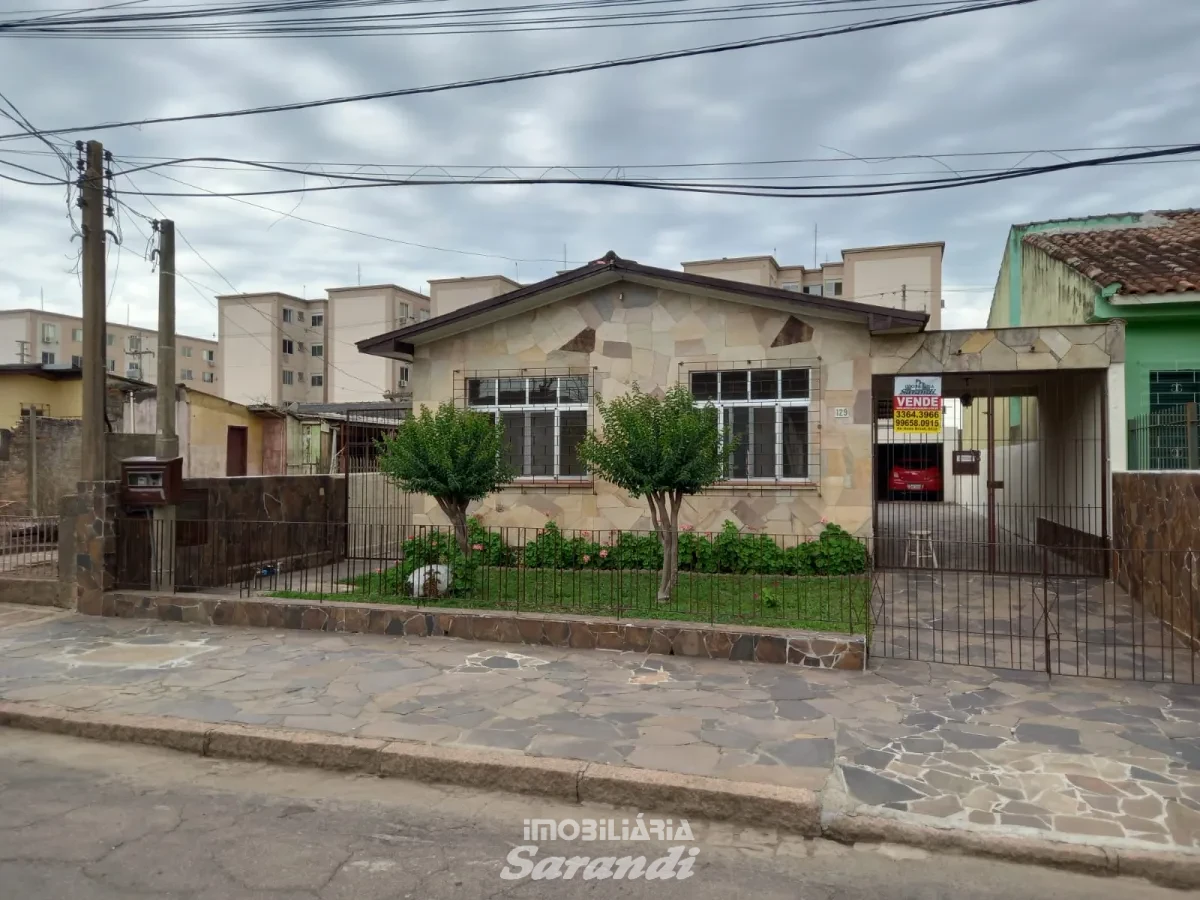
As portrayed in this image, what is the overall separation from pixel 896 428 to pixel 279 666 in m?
9.22

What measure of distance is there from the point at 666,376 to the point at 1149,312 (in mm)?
6904

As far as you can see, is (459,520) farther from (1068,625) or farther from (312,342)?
(312,342)

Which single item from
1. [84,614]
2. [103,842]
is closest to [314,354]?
[84,614]

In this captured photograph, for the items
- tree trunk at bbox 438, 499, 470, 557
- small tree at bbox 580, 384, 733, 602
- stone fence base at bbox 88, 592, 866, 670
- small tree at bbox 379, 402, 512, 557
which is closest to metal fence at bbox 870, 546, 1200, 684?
stone fence base at bbox 88, 592, 866, 670

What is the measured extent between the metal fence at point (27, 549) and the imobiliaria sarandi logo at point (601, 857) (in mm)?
9326

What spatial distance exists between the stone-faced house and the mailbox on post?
13.4 feet

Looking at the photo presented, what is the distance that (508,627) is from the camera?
8750mm

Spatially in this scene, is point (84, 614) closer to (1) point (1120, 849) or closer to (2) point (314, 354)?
(1) point (1120, 849)

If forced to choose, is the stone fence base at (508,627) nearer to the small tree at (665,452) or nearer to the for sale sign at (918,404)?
the small tree at (665,452)

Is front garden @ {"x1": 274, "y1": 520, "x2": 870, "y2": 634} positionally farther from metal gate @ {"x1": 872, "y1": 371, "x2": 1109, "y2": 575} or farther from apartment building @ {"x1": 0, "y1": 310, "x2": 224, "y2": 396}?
apartment building @ {"x1": 0, "y1": 310, "x2": 224, "y2": 396}

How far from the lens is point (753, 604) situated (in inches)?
361

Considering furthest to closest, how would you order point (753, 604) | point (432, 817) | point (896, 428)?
1. point (896, 428)
2. point (753, 604)
3. point (432, 817)

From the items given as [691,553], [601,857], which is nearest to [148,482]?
[691,553]

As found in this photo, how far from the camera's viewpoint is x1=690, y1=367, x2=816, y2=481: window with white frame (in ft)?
42.3
